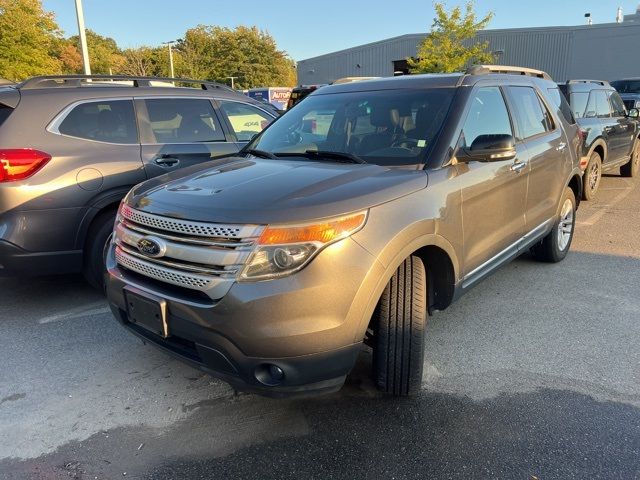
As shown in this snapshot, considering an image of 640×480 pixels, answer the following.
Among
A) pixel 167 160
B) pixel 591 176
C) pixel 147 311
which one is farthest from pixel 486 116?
pixel 591 176

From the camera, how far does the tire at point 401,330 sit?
104 inches

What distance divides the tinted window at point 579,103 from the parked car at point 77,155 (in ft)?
18.9

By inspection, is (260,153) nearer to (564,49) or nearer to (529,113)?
(529,113)

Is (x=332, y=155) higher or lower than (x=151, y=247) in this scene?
higher

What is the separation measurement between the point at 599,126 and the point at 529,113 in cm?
454

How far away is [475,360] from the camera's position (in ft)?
10.9

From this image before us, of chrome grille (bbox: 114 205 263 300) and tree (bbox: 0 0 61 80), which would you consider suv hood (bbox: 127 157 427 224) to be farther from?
tree (bbox: 0 0 61 80)

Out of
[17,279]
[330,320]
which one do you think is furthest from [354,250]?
[17,279]

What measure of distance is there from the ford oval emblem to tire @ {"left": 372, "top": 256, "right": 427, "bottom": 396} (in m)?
1.16

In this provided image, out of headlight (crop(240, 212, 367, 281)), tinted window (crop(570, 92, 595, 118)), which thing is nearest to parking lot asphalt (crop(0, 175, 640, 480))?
headlight (crop(240, 212, 367, 281))

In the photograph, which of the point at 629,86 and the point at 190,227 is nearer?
the point at 190,227

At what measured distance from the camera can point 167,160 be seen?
4594 millimetres

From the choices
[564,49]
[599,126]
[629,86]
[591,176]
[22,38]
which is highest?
[22,38]

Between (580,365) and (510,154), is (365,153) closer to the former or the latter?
(510,154)
